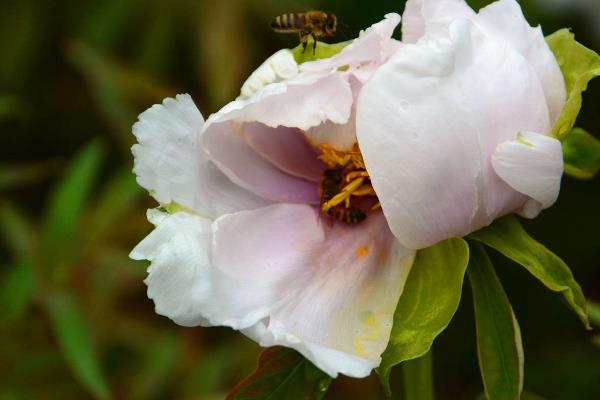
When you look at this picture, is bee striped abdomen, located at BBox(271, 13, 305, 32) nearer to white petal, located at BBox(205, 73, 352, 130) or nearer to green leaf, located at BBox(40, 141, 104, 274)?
white petal, located at BBox(205, 73, 352, 130)

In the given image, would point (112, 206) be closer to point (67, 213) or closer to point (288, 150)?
point (67, 213)

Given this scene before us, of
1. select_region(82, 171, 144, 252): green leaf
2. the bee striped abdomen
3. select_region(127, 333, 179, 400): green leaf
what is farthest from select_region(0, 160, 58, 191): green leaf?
the bee striped abdomen

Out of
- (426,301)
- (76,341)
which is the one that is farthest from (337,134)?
(76,341)

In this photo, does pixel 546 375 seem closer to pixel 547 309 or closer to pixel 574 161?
pixel 547 309

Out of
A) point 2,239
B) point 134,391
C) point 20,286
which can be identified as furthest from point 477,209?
point 2,239

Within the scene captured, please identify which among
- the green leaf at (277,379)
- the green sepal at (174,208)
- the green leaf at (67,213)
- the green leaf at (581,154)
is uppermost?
the green sepal at (174,208)

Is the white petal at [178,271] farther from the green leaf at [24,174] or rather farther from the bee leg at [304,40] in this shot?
the green leaf at [24,174]

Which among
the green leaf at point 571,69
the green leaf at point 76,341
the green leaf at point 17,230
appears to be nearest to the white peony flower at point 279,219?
the green leaf at point 571,69
